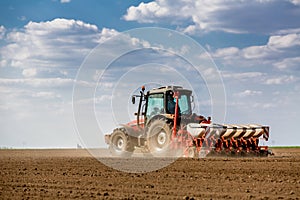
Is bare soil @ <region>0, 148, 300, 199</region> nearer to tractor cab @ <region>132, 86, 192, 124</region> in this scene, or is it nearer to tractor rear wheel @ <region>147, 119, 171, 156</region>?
tractor rear wheel @ <region>147, 119, 171, 156</region>

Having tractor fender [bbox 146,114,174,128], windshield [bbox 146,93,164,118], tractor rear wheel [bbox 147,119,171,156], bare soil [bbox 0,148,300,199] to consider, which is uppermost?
windshield [bbox 146,93,164,118]

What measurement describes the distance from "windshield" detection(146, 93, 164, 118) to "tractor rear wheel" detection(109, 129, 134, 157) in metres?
1.71

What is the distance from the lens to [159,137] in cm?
2123

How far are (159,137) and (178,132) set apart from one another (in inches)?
40.3

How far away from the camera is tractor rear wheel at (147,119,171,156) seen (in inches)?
814

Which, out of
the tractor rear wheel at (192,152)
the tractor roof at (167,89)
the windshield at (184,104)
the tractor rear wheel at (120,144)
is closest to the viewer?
the tractor rear wheel at (192,152)

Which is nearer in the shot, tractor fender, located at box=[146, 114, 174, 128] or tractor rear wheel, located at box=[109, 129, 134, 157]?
tractor fender, located at box=[146, 114, 174, 128]

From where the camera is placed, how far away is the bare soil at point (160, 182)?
400 inches

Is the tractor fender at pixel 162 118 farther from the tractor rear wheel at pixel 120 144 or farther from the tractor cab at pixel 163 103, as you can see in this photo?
the tractor rear wheel at pixel 120 144

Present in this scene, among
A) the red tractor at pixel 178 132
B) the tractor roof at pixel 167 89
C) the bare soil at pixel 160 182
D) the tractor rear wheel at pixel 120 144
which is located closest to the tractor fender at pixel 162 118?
the red tractor at pixel 178 132

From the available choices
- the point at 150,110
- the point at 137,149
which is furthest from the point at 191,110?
the point at 137,149

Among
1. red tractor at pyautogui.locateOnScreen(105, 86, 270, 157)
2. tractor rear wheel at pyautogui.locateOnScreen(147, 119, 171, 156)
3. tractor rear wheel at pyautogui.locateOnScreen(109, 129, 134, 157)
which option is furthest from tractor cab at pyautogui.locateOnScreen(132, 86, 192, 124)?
tractor rear wheel at pyautogui.locateOnScreen(109, 129, 134, 157)

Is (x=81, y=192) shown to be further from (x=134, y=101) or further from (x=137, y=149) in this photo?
(x=137, y=149)

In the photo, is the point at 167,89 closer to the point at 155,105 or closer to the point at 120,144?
the point at 155,105
